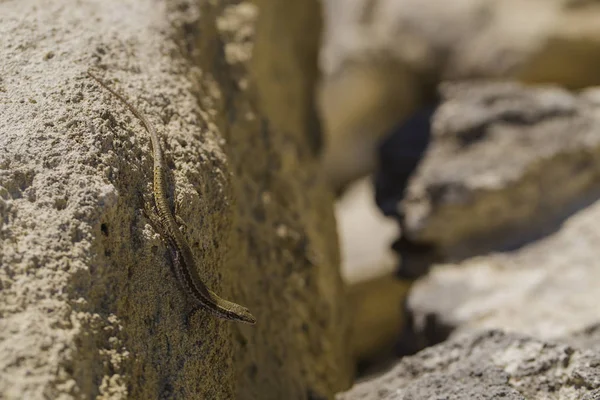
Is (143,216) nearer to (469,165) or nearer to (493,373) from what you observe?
(493,373)

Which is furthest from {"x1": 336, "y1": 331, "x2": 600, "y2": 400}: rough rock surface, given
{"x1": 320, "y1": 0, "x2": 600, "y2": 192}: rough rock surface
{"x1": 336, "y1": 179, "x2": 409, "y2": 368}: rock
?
{"x1": 320, "y1": 0, "x2": 600, "y2": 192}: rough rock surface

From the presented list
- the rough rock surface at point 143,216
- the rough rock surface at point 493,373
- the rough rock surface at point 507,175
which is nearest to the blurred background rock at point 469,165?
the rough rock surface at point 507,175

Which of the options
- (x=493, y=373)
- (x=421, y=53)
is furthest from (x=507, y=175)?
(x=421, y=53)

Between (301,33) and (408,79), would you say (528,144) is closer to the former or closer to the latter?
(301,33)

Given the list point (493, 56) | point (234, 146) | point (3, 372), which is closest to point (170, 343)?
point (3, 372)

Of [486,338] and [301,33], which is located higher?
[301,33]

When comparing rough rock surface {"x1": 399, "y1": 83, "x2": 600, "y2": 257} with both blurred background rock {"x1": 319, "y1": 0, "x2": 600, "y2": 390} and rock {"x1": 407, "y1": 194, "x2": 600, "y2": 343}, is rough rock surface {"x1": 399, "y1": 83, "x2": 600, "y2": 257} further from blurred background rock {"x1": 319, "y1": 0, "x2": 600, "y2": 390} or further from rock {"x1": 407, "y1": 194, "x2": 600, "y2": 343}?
rock {"x1": 407, "y1": 194, "x2": 600, "y2": 343}
